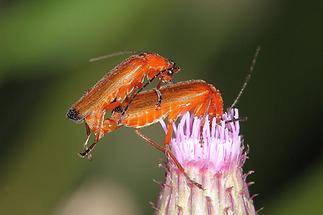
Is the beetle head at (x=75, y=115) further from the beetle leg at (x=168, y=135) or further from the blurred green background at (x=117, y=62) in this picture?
the blurred green background at (x=117, y=62)

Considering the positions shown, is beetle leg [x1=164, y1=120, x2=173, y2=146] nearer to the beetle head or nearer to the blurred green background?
the beetle head

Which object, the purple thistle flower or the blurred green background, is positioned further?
the blurred green background

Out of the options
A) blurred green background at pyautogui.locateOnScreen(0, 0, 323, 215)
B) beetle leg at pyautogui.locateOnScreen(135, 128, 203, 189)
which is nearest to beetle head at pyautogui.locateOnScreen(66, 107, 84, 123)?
beetle leg at pyautogui.locateOnScreen(135, 128, 203, 189)

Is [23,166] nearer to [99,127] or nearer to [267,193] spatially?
[267,193]

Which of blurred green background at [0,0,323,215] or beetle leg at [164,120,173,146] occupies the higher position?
blurred green background at [0,0,323,215]

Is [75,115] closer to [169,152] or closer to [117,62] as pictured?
[169,152]

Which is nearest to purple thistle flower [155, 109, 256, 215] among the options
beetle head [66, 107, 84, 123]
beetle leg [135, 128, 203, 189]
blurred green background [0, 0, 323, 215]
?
beetle leg [135, 128, 203, 189]

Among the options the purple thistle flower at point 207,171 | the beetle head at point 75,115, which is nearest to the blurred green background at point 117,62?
the purple thistle flower at point 207,171

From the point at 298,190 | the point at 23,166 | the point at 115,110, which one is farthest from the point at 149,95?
the point at 23,166
